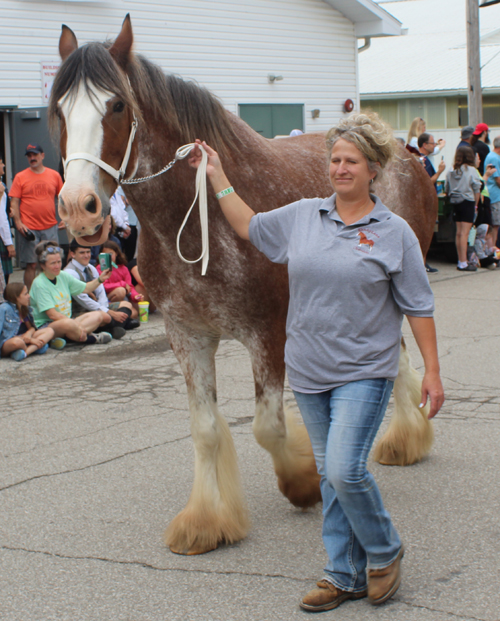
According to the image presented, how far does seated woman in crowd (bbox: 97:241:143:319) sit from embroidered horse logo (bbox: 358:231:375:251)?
663cm

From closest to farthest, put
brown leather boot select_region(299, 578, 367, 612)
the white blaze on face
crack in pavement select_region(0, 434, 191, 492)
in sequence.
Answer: brown leather boot select_region(299, 578, 367, 612), the white blaze on face, crack in pavement select_region(0, 434, 191, 492)

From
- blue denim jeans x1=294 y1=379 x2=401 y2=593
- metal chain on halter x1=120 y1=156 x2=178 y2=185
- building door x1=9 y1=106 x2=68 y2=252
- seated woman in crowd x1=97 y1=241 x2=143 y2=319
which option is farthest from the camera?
building door x1=9 y1=106 x2=68 y2=252

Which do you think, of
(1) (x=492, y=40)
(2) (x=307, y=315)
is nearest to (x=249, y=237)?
(2) (x=307, y=315)

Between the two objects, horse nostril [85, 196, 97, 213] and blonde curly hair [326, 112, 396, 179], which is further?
horse nostril [85, 196, 97, 213]

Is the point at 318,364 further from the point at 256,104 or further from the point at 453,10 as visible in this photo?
the point at 453,10

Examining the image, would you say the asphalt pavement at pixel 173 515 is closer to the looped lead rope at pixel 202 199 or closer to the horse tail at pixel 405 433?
the horse tail at pixel 405 433

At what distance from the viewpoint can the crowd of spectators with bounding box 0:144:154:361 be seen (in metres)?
7.81

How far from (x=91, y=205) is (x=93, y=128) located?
1.13ft

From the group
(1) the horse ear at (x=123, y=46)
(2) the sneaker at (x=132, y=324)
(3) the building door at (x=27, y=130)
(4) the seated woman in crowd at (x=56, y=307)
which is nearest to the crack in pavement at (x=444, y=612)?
(1) the horse ear at (x=123, y=46)

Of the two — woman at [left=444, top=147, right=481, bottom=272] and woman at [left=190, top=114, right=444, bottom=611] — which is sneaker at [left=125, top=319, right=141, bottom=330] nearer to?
woman at [left=190, top=114, right=444, bottom=611]

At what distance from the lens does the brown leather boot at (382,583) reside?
2.93 meters

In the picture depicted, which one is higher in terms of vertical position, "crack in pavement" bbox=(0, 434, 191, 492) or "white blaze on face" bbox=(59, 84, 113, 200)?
"white blaze on face" bbox=(59, 84, 113, 200)

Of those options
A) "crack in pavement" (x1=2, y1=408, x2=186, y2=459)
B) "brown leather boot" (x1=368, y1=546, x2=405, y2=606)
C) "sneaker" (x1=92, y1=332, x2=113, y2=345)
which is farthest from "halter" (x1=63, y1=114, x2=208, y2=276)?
"sneaker" (x1=92, y1=332, x2=113, y2=345)

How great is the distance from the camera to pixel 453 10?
43.2 metres
